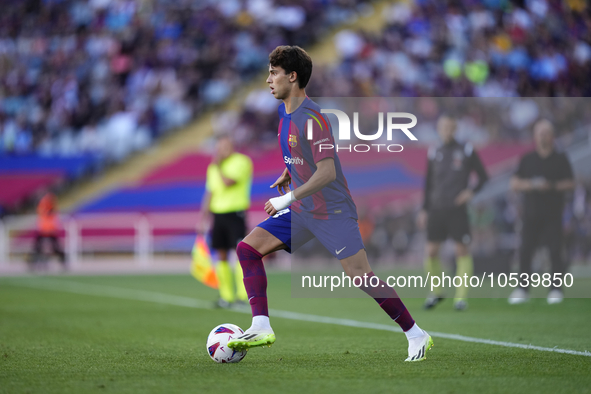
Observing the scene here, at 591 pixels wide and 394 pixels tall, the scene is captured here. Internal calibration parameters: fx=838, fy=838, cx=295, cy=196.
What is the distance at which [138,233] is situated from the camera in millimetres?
20297

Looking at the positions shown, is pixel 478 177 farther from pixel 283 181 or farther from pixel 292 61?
pixel 292 61

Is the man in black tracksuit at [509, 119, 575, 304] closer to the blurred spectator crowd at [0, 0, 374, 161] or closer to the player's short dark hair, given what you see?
the player's short dark hair

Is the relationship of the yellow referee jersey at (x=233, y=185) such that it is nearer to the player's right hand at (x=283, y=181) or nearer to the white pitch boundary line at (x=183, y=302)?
the white pitch boundary line at (x=183, y=302)

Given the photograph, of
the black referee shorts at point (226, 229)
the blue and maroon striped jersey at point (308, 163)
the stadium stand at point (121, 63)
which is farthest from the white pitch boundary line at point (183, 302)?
the stadium stand at point (121, 63)

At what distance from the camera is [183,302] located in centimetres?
1131

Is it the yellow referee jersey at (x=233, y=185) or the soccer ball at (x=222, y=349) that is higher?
the yellow referee jersey at (x=233, y=185)

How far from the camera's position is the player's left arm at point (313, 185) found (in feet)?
17.3

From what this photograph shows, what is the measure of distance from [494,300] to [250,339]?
6.22m

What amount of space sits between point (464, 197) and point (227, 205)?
114 inches

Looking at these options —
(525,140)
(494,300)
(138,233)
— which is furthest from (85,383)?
(138,233)

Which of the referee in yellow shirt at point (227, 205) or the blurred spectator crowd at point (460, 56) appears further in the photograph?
the blurred spectator crowd at point (460, 56)

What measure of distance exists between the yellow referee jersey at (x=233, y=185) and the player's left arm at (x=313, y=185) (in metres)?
5.08

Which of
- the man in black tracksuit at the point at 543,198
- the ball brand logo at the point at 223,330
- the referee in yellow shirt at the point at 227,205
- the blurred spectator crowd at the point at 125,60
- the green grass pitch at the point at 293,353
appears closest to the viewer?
the green grass pitch at the point at 293,353

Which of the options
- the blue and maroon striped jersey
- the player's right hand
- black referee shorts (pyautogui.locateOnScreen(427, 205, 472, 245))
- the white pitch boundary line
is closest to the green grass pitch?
the white pitch boundary line
